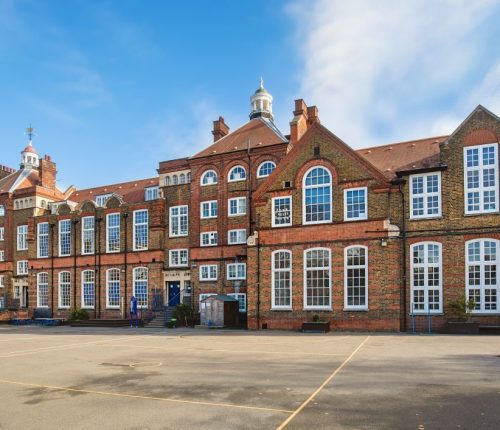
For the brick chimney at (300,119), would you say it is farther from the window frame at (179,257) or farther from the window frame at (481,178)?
the window frame at (481,178)

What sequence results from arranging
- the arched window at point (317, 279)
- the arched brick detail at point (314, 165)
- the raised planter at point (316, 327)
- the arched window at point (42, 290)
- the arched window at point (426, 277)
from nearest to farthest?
the arched window at point (426, 277)
the raised planter at point (316, 327)
the arched window at point (317, 279)
the arched brick detail at point (314, 165)
the arched window at point (42, 290)

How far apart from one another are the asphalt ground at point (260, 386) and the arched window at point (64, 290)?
21.7 metres

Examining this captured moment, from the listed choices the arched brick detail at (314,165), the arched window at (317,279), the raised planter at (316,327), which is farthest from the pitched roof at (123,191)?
the raised planter at (316,327)

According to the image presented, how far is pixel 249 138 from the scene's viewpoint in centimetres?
3497

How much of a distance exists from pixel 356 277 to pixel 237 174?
12.2m

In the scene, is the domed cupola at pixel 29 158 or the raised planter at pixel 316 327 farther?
the domed cupola at pixel 29 158

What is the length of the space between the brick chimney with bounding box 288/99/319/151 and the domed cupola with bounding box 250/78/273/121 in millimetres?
5810

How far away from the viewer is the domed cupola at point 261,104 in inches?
1617

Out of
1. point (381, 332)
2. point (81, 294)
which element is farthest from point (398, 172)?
point (81, 294)

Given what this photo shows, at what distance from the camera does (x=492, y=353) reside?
52.3ft

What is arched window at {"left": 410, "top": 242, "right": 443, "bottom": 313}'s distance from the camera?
2439cm

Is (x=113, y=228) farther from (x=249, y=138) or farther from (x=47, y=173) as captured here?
(x=249, y=138)

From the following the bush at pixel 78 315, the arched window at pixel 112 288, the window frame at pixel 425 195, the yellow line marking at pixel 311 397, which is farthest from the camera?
the arched window at pixel 112 288

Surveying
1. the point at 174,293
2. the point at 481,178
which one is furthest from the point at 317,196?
the point at 174,293
